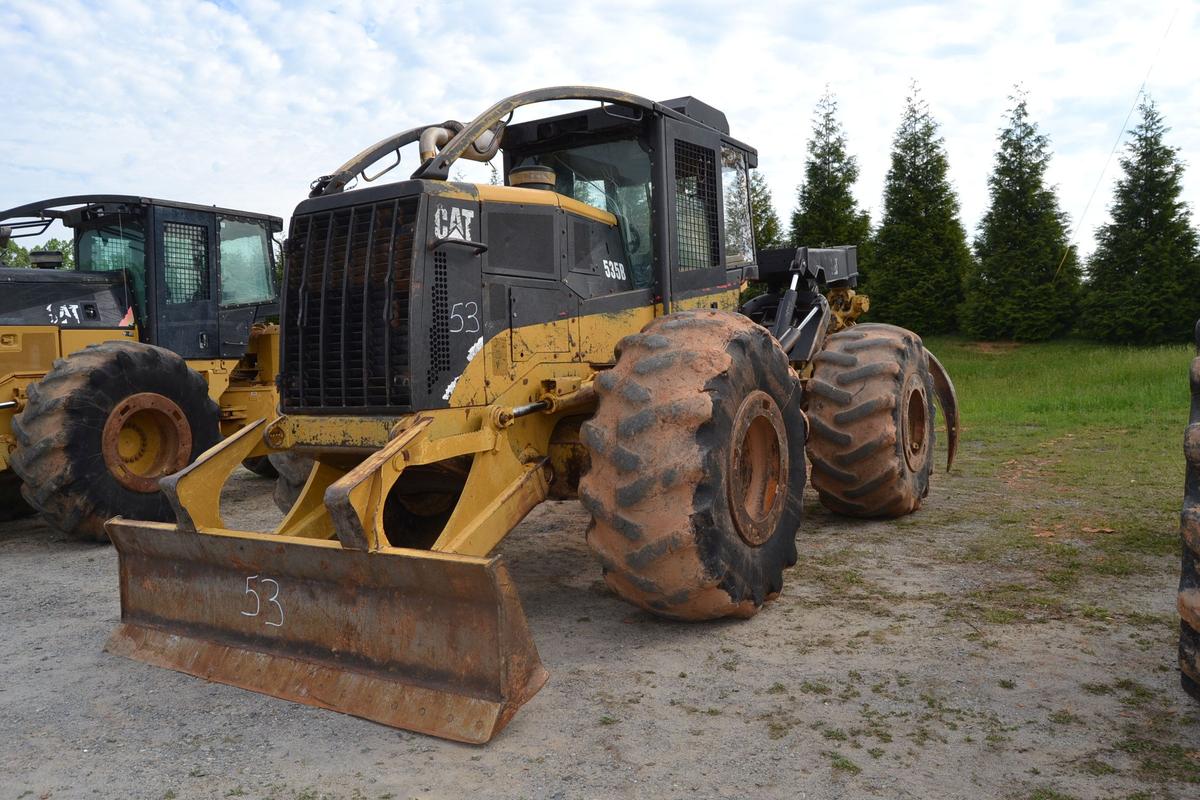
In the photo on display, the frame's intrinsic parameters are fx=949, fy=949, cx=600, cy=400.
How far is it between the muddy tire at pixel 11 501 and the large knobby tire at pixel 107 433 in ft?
5.24

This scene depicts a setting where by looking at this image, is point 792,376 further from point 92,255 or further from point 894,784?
point 92,255

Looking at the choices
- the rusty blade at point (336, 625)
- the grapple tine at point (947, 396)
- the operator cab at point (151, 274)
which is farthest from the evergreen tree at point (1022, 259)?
the rusty blade at point (336, 625)

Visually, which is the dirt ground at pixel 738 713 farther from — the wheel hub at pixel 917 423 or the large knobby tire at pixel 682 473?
the wheel hub at pixel 917 423

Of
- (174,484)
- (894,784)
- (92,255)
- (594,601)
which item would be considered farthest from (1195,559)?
(92,255)

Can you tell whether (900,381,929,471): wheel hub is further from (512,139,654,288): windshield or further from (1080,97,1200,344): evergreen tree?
(1080,97,1200,344): evergreen tree

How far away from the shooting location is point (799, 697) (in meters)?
4.00

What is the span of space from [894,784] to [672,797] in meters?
0.76

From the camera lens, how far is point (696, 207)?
639cm

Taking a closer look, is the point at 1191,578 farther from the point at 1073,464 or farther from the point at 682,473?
the point at 1073,464

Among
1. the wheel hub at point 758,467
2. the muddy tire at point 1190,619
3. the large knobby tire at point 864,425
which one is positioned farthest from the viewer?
the large knobby tire at point 864,425

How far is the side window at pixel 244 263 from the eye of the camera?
33.6 ft

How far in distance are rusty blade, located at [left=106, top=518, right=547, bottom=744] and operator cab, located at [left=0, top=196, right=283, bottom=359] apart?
17.3 feet

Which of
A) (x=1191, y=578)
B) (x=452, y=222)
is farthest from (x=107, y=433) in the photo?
(x=1191, y=578)

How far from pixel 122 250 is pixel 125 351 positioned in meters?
2.11
